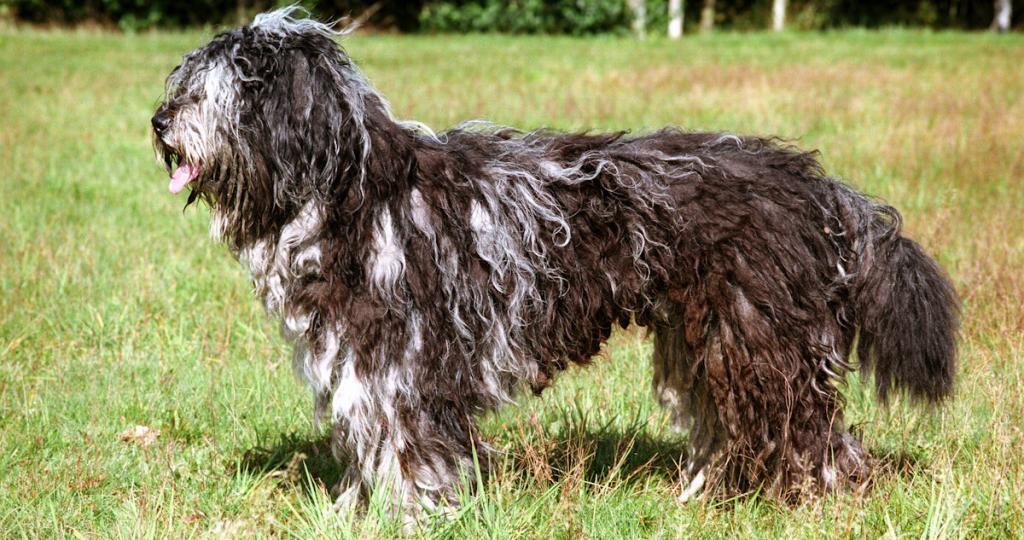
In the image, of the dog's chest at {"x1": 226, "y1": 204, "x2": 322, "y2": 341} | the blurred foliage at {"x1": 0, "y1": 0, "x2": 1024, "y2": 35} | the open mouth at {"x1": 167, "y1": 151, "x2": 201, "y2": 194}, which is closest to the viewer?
the open mouth at {"x1": 167, "y1": 151, "x2": 201, "y2": 194}

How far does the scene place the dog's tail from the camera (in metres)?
4.09

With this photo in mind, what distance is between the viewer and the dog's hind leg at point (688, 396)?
4.35 metres

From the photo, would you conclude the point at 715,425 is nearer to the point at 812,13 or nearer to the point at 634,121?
the point at 634,121

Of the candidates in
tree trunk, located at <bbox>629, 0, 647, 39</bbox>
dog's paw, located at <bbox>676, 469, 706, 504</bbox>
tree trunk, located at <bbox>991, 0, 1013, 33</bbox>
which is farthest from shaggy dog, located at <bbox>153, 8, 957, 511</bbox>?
tree trunk, located at <bbox>991, 0, 1013, 33</bbox>

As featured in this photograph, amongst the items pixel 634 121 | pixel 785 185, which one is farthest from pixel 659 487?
pixel 634 121

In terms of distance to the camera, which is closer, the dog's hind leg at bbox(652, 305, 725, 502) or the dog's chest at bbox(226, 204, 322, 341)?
Answer: the dog's chest at bbox(226, 204, 322, 341)

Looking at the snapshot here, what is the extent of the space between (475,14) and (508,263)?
27.4 metres

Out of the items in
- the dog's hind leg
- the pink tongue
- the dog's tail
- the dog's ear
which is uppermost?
the dog's ear

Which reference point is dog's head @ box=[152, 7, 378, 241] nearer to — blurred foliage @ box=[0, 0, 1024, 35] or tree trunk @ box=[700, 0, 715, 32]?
blurred foliage @ box=[0, 0, 1024, 35]

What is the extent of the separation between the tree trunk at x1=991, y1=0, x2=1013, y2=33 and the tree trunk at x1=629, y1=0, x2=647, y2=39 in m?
10.2

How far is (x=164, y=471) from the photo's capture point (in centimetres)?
472

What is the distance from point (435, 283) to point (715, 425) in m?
1.36

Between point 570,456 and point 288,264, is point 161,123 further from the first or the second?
point 570,456

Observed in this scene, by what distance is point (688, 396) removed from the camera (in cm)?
467
